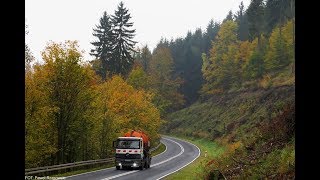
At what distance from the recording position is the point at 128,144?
95.5 ft

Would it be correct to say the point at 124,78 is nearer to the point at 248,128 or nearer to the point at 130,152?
the point at 248,128

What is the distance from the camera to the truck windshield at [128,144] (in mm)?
29078

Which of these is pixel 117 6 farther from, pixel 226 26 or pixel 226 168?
pixel 226 168

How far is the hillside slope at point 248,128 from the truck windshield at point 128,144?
7210 millimetres

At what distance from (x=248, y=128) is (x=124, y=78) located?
26.0 meters

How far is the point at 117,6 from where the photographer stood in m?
65.5

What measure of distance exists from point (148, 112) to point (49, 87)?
22134 millimetres

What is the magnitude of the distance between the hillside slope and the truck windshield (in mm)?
7210

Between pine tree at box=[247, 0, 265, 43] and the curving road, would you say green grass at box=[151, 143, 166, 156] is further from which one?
pine tree at box=[247, 0, 265, 43]

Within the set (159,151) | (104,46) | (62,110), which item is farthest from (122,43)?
(62,110)

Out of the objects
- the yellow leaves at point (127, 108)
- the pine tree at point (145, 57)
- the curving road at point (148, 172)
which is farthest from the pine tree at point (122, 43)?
the pine tree at point (145, 57)

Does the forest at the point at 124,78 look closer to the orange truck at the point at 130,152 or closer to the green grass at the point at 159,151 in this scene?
the green grass at the point at 159,151
